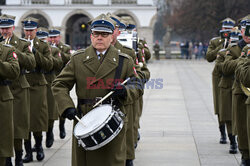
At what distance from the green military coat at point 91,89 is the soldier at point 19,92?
2.49 metres

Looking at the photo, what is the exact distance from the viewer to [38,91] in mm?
9602

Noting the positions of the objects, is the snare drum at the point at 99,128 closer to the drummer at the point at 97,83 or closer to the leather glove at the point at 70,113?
the leather glove at the point at 70,113

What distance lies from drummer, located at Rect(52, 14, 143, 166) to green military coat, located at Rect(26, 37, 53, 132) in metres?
3.60

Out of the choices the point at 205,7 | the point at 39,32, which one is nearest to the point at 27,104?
the point at 39,32

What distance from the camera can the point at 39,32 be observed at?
34.5 ft

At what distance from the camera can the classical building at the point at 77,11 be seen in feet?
174

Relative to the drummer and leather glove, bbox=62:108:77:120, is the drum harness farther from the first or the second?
leather glove, bbox=62:108:77:120

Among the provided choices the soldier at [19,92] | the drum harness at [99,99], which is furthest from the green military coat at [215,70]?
the drum harness at [99,99]

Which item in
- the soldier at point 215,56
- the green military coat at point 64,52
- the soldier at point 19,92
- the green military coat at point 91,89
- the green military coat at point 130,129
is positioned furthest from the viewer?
the green military coat at point 64,52

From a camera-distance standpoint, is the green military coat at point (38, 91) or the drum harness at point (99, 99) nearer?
the drum harness at point (99, 99)

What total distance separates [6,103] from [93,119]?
2143 millimetres

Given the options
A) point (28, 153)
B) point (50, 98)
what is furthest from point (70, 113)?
point (50, 98)

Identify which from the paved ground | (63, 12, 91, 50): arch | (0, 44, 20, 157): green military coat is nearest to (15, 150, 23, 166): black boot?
the paved ground

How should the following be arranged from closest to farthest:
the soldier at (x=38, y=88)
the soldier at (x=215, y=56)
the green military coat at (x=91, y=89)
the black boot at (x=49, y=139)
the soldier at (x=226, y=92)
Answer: the green military coat at (x=91, y=89) < the soldier at (x=38, y=88) < the soldier at (x=226, y=92) < the black boot at (x=49, y=139) < the soldier at (x=215, y=56)
